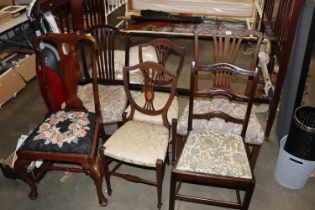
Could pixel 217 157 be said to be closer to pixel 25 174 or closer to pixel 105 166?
pixel 105 166

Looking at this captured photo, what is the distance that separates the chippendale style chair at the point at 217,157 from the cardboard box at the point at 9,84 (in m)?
2.01

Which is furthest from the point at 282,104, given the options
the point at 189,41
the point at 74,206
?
the point at 189,41

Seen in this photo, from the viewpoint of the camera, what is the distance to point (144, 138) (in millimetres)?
1761

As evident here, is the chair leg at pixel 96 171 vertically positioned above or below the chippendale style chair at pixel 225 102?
below

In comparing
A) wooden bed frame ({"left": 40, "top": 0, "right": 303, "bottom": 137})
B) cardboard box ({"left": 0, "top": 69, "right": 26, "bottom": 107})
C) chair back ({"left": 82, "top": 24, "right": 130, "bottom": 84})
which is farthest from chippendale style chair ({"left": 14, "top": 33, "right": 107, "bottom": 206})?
cardboard box ({"left": 0, "top": 69, "right": 26, "bottom": 107})

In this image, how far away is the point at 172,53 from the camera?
3914 millimetres

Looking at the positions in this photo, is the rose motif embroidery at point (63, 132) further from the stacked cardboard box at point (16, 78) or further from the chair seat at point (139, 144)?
the stacked cardboard box at point (16, 78)

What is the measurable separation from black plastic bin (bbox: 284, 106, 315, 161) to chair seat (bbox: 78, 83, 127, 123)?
1146mm

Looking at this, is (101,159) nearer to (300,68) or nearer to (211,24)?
(300,68)

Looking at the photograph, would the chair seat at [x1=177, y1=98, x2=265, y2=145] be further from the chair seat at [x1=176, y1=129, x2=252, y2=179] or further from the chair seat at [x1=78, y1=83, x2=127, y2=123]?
the chair seat at [x1=78, y1=83, x2=127, y2=123]

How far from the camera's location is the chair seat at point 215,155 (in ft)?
5.07

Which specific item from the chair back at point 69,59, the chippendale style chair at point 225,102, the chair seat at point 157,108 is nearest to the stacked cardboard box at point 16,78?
the chair back at point 69,59

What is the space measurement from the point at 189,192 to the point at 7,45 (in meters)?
2.68

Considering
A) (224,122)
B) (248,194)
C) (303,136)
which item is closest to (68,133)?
(224,122)
